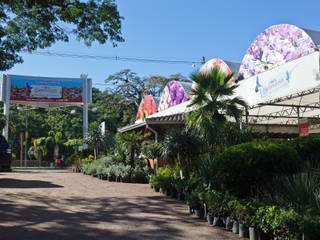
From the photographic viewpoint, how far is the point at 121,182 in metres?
14.5

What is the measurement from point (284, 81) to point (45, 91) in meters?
26.6

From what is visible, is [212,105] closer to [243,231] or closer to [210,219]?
[210,219]

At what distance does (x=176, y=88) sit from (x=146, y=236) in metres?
19.9

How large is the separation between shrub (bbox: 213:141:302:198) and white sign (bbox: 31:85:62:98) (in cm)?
2942

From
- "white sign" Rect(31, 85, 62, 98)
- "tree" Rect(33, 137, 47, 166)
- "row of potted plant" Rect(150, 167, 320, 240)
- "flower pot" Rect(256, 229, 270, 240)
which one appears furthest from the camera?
"tree" Rect(33, 137, 47, 166)

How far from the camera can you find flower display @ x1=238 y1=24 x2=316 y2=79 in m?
14.1

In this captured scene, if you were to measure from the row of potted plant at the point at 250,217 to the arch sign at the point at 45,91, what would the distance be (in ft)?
88.0

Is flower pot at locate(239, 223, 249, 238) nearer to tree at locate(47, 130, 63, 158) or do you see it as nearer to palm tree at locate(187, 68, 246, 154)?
palm tree at locate(187, 68, 246, 154)

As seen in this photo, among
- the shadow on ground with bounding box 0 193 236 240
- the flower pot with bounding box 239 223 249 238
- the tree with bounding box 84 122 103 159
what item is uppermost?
the tree with bounding box 84 122 103 159

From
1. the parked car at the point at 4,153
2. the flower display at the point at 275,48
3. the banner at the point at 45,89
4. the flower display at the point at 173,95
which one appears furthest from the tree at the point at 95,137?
the banner at the point at 45,89

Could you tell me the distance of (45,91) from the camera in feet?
109

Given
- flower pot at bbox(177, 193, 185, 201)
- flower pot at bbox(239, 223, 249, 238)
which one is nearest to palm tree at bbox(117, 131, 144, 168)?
flower pot at bbox(177, 193, 185, 201)

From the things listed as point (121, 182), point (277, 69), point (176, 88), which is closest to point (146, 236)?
point (121, 182)

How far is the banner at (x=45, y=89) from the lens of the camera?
32344 millimetres
